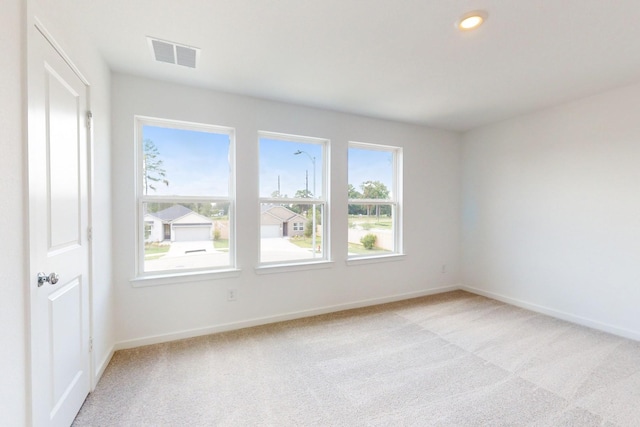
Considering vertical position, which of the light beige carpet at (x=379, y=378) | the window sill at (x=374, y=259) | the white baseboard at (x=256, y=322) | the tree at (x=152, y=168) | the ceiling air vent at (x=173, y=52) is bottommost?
the light beige carpet at (x=379, y=378)

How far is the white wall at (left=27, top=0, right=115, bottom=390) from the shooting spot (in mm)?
1730

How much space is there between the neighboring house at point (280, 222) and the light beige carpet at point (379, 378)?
104cm

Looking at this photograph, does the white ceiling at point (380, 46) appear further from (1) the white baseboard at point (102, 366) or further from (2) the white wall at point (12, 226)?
(1) the white baseboard at point (102, 366)

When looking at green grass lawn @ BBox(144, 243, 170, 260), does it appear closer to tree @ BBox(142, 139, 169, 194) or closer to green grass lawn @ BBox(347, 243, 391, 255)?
tree @ BBox(142, 139, 169, 194)

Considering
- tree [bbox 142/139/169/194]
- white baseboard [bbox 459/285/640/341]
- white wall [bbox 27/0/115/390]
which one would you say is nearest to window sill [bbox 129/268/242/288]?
white wall [bbox 27/0/115/390]

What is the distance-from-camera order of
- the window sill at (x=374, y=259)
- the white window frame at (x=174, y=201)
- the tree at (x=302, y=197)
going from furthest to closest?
the window sill at (x=374, y=259)
the tree at (x=302, y=197)
the white window frame at (x=174, y=201)

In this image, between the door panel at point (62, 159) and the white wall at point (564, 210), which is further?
the white wall at point (564, 210)

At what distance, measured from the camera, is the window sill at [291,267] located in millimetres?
3179

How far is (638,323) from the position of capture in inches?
110

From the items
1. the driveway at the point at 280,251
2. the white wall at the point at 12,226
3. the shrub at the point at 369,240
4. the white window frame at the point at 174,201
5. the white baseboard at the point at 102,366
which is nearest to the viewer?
the white wall at the point at 12,226

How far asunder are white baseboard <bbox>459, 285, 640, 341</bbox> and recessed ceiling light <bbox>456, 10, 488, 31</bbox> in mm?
3320

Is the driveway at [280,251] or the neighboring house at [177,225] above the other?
the neighboring house at [177,225]

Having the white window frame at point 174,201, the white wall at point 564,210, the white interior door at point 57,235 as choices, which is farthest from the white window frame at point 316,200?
the white wall at point 564,210

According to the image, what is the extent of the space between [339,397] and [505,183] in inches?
140
